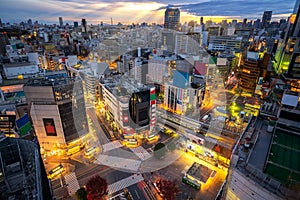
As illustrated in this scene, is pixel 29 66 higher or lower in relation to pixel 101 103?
higher

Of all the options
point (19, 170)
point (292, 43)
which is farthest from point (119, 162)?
point (292, 43)

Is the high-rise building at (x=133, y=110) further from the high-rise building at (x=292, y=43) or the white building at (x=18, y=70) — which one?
the high-rise building at (x=292, y=43)

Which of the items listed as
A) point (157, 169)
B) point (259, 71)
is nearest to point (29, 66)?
point (157, 169)

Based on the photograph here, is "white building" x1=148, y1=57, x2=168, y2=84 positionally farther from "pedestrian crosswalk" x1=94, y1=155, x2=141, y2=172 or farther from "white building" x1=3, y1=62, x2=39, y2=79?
"white building" x1=3, y1=62, x2=39, y2=79

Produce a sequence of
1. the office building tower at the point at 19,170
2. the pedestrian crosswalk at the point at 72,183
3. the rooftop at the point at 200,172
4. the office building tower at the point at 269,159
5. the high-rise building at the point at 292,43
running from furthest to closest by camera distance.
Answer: the high-rise building at the point at 292,43 → the rooftop at the point at 200,172 → the pedestrian crosswalk at the point at 72,183 → the office building tower at the point at 19,170 → the office building tower at the point at 269,159

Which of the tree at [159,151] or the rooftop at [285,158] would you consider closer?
the rooftop at [285,158]

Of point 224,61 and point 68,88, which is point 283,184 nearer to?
point 68,88

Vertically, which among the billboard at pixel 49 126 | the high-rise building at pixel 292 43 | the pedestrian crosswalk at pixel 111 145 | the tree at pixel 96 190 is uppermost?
the high-rise building at pixel 292 43

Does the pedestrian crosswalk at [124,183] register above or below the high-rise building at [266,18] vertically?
below

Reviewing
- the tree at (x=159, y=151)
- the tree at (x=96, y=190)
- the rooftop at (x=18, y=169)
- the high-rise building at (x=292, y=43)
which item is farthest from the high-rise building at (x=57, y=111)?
the high-rise building at (x=292, y=43)
